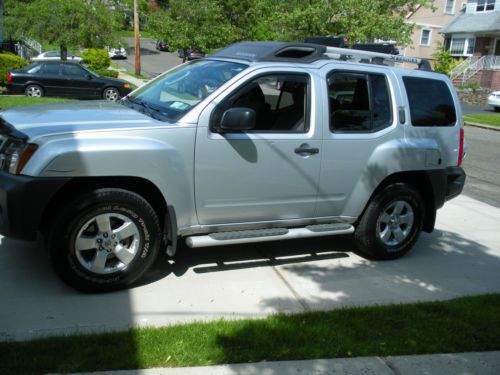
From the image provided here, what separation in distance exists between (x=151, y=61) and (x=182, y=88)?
39802mm

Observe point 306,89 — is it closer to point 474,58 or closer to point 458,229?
point 458,229

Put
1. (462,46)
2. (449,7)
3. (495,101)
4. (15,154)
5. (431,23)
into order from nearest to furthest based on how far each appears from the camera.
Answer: (15,154)
(495,101)
(462,46)
(431,23)
(449,7)

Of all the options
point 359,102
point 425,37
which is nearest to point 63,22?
point 359,102

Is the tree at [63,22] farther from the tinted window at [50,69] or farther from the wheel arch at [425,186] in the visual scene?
the wheel arch at [425,186]

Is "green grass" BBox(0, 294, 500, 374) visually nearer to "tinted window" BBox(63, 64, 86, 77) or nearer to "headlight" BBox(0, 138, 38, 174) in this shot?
"headlight" BBox(0, 138, 38, 174)

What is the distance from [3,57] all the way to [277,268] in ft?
57.7

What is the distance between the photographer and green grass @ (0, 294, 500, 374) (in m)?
→ 3.43

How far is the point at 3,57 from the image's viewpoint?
1945 cm

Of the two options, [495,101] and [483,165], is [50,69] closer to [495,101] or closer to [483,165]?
[483,165]

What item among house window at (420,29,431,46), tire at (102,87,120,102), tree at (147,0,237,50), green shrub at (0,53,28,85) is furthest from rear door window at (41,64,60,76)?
house window at (420,29,431,46)

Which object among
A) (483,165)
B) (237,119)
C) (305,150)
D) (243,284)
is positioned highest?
(237,119)

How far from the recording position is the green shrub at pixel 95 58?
28672mm

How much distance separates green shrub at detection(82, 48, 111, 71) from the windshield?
2469 centimetres

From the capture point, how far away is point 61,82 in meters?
17.9
